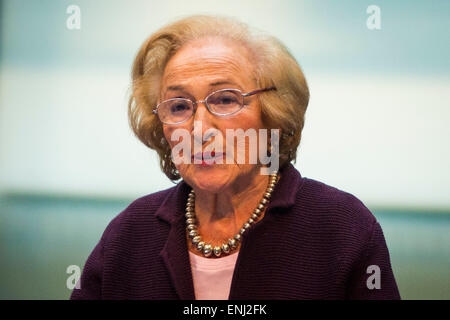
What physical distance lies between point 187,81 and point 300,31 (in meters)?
0.54

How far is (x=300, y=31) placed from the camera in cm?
165

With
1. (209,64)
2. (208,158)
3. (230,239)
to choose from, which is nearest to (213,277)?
(230,239)

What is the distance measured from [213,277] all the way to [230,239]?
0.11 m

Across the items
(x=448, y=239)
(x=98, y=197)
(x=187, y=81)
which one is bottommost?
(x=448, y=239)

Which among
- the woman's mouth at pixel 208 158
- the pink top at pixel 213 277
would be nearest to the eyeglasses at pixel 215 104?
the woman's mouth at pixel 208 158

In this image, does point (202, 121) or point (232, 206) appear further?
point (232, 206)

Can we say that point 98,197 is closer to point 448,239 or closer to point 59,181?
point 59,181

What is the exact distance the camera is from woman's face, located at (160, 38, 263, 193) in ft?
4.24

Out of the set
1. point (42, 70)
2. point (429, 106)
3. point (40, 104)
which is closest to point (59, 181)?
point (40, 104)

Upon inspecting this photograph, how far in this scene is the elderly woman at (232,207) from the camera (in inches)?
49.8

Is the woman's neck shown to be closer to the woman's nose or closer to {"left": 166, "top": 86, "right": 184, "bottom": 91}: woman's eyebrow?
the woman's nose

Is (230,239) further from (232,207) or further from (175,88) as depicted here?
(175,88)

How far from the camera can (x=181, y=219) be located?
1.42 meters

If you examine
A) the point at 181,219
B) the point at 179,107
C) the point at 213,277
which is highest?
the point at 179,107
